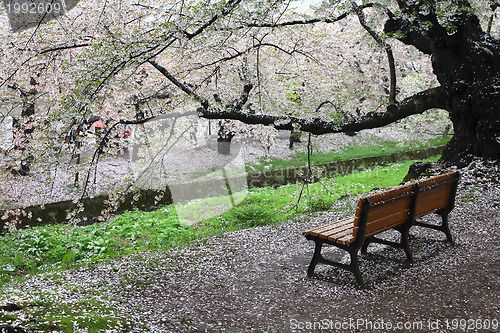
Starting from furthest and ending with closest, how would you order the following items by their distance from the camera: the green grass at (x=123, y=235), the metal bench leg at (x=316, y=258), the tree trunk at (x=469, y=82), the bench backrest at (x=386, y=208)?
the green grass at (x=123, y=235)
the tree trunk at (x=469, y=82)
the metal bench leg at (x=316, y=258)
the bench backrest at (x=386, y=208)

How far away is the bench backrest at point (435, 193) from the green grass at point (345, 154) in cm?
1218

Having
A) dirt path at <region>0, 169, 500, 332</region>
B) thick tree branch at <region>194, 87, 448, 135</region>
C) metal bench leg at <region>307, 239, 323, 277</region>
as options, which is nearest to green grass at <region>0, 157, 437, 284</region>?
dirt path at <region>0, 169, 500, 332</region>

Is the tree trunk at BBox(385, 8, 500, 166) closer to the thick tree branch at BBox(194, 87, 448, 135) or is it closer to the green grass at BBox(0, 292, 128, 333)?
the thick tree branch at BBox(194, 87, 448, 135)

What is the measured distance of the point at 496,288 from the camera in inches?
146

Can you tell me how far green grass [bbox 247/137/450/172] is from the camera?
61.7 ft

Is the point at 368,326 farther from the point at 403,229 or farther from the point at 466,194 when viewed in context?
the point at 466,194

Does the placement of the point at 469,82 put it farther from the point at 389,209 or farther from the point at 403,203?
the point at 389,209

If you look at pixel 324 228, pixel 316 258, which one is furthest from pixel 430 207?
pixel 316 258

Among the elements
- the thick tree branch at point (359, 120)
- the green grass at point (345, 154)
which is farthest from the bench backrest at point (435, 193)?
the green grass at point (345, 154)

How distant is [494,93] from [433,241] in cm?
374

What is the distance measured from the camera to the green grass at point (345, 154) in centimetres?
1880

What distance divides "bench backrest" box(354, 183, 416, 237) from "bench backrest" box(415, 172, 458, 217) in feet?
0.78

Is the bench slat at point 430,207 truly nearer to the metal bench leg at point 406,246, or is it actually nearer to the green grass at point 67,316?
the metal bench leg at point 406,246

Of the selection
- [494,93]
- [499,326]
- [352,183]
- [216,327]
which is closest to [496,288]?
[499,326]
